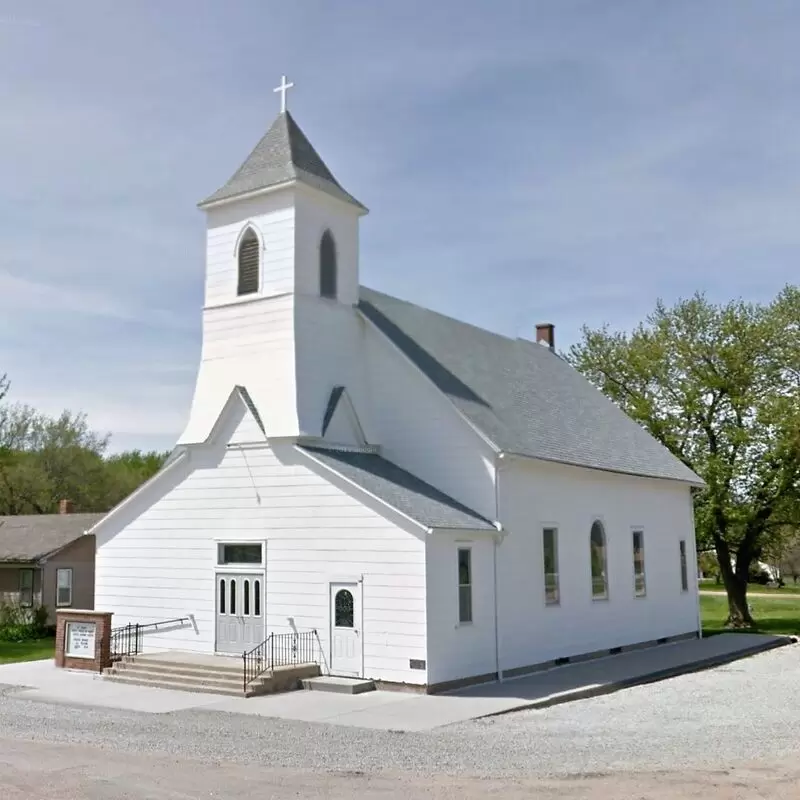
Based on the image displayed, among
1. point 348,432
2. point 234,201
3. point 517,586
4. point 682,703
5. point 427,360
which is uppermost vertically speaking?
point 234,201

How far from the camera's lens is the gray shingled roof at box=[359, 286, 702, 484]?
77.6 ft

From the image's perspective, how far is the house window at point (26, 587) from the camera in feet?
123

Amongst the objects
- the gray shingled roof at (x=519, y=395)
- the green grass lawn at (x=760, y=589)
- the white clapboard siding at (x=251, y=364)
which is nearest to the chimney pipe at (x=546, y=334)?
the gray shingled roof at (x=519, y=395)

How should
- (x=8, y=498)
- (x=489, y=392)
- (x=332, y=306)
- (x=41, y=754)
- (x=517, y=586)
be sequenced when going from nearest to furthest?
1. (x=41, y=754)
2. (x=517, y=586)
3. (x=332, y=306)
4. (x=489, y=392)
5. (x=8, y=498)

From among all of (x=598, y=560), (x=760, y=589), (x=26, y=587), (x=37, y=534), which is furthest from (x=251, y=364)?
(x=760, y=589)

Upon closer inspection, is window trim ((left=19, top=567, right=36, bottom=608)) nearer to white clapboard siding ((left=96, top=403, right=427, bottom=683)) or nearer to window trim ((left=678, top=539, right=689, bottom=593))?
white clapboard siding ((left=96, top=403, right=427, bottom=683))

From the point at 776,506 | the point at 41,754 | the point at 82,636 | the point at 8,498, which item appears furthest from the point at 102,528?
the point at 8,498

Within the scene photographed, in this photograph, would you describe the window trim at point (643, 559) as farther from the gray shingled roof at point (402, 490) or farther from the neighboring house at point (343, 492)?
the gray shingled roof at point (402, 490)

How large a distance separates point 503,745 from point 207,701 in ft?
22.0

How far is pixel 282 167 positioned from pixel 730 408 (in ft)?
74.5

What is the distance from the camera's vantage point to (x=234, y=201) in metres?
23.9

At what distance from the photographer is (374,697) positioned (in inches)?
728

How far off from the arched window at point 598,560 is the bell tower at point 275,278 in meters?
8.73

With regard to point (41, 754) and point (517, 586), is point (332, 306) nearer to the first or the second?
point (517, 586)
